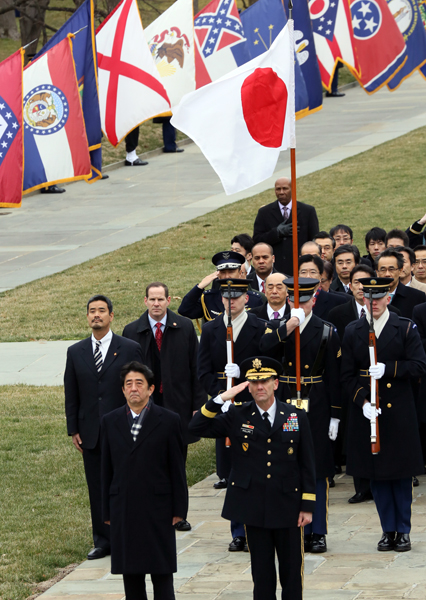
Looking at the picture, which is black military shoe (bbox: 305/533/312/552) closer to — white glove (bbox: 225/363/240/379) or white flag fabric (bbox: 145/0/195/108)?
white glove (bbox: 225/363/240/379)

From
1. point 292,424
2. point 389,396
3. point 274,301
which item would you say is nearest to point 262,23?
point 274,301

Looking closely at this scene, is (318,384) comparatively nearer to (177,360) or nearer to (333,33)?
(177,360)

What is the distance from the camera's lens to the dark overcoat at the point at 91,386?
26.3 ft

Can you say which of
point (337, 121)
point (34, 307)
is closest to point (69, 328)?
point (34, 307)

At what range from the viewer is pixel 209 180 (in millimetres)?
27000

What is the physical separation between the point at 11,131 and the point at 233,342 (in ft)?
18.7

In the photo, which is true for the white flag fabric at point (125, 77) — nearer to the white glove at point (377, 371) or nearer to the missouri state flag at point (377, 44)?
the missouri state flag at point (377, 44)

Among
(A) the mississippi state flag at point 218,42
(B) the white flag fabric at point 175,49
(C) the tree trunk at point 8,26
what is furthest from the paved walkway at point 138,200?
(C) the tree trunk at point 8,26

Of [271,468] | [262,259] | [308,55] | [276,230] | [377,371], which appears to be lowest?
[271,468]

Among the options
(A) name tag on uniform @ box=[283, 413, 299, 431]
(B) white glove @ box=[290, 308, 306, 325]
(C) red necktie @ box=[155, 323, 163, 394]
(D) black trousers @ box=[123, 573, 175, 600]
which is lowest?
(D) black trousers @ box=[123, 573, 175, 600]

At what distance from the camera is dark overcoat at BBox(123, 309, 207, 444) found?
28.8 feet

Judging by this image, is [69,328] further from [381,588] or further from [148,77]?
[381,588]

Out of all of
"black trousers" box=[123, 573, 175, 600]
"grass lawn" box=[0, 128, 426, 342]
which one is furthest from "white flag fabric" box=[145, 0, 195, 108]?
"black trousers" box=[123, 573, 175, 600]

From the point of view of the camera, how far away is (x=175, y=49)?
1634 centimetres
